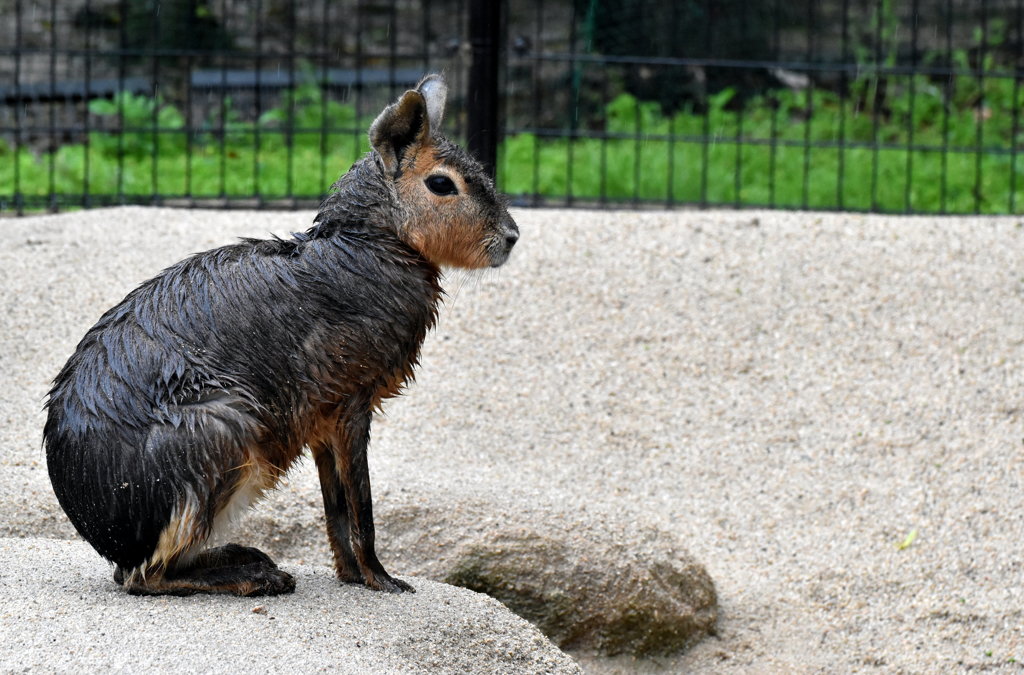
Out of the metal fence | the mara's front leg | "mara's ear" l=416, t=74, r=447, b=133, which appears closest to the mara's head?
"mara's ear" l=416, t=74, r=447, b=133

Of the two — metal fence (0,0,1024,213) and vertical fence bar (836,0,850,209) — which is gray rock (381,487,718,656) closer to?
vertical fence bar (836,0,850,209)

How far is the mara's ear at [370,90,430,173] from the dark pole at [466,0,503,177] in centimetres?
427

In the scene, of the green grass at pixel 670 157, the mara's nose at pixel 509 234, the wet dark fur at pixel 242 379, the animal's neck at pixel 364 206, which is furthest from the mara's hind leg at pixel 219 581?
the green grass at pixel 670 157

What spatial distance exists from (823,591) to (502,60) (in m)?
5.34

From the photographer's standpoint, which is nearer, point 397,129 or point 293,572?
point 397,129

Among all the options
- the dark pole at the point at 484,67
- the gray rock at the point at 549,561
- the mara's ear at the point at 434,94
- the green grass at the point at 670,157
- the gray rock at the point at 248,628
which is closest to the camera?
the gray rock at the point at 248,628

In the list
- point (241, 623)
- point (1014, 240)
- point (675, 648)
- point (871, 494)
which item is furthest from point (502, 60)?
point (241, 623)

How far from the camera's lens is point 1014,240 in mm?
8484

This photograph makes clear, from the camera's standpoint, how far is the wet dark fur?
12.8ft

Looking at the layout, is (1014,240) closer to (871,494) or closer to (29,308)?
(871,494)

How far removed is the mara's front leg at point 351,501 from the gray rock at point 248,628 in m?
0.08

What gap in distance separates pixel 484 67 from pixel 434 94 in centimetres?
411

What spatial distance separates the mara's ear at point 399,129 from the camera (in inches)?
165

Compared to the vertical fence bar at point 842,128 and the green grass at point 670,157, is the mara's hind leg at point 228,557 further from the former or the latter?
the vertical fence bar at point 842,128
